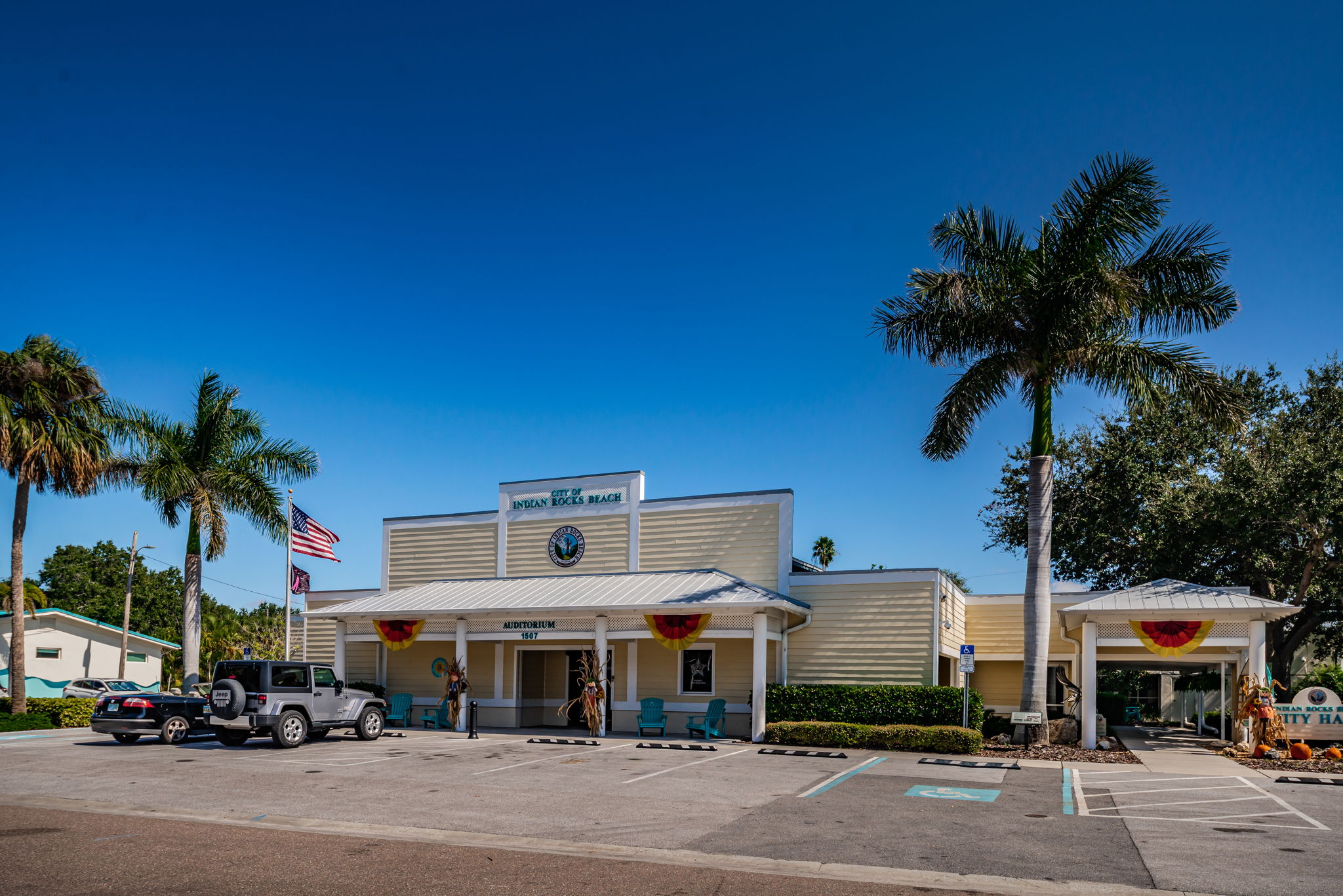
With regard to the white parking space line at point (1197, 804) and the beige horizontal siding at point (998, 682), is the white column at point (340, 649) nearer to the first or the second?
the beige horizontal siding at point (998, 682)

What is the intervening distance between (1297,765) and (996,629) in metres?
10.4

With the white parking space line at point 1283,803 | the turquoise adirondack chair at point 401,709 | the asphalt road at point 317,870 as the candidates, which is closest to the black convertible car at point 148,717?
the turquoise adirondack chair at point 401,709

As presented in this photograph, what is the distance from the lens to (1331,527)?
1035 inches

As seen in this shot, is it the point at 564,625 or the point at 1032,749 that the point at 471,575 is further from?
the point at 1032,749

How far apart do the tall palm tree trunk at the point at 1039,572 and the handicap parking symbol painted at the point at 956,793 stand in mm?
6463

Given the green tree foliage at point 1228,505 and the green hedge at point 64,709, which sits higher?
the green tree foliage at point 1228,505

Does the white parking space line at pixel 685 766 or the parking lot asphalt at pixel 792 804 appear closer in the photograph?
the parking lot asphalt at pixel 792 804

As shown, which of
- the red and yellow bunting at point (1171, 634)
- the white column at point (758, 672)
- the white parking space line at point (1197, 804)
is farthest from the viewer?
the white column at point (758, 672)

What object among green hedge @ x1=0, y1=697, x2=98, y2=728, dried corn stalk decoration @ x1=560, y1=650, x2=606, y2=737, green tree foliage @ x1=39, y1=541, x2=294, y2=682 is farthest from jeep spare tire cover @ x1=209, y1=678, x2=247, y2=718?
green tree foliage @ x1=39, y1=541, x2=294, y2=682

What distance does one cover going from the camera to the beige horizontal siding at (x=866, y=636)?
76.0ft

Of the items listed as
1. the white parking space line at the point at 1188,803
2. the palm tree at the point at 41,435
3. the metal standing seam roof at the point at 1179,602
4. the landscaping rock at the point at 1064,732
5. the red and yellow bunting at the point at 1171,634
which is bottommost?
the landscaping rock at the point at 1064,732

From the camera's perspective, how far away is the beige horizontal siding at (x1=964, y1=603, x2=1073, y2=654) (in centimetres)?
2778

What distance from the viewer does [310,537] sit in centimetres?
2936

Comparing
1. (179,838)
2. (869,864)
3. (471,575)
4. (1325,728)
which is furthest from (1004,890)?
(471,575)
